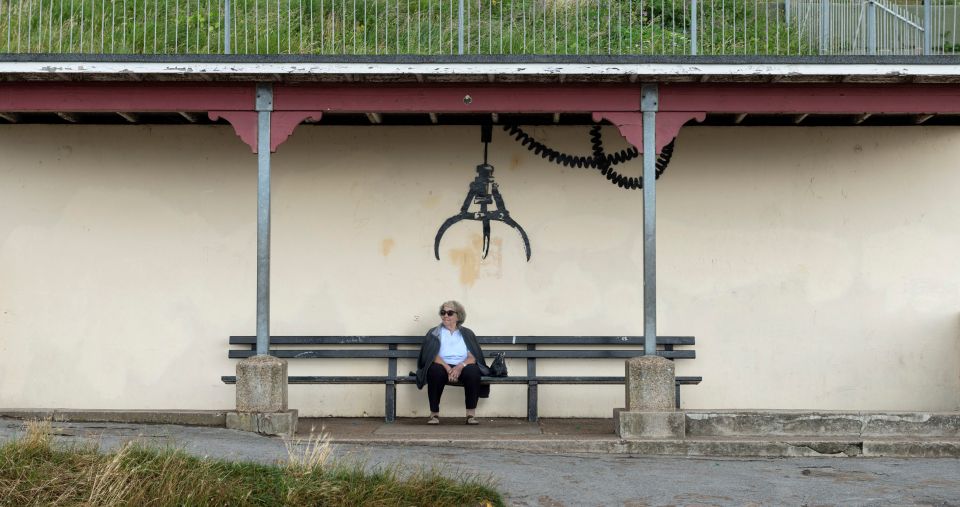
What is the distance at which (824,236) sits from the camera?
12125 millimetres

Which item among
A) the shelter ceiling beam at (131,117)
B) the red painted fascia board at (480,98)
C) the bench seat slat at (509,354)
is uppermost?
the shelter ceiling beam at (131,117)

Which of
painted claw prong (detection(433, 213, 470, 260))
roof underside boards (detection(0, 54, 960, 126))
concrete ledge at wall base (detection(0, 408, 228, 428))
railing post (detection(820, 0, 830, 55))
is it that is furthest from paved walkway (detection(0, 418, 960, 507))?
railing post (detection(820, 0, 830, 55))

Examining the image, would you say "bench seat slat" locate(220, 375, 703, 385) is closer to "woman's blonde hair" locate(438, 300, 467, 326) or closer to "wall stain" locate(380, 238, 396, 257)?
"woman's blonde hair" locate(438, 300, 467, 326)

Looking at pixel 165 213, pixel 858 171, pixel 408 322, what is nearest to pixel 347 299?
pixel 408 322

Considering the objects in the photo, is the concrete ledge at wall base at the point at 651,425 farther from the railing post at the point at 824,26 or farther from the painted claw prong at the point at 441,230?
the railing post at the point at 824,26

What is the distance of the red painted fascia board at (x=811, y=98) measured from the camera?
10.4m

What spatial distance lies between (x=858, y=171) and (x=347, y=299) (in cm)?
540

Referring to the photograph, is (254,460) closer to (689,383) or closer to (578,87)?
(578,87)

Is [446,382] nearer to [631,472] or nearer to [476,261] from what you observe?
[476,261]

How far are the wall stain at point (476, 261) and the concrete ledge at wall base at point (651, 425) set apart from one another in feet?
8.52

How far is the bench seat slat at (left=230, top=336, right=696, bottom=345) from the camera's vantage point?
11.9 m

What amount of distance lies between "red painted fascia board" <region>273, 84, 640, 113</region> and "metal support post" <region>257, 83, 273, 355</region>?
0.46 ft

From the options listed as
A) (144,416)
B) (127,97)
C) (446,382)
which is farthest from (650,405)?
(127,97)

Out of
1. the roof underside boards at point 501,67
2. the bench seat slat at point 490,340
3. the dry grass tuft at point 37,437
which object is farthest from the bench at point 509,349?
the dry grass tuft at point 37,437
